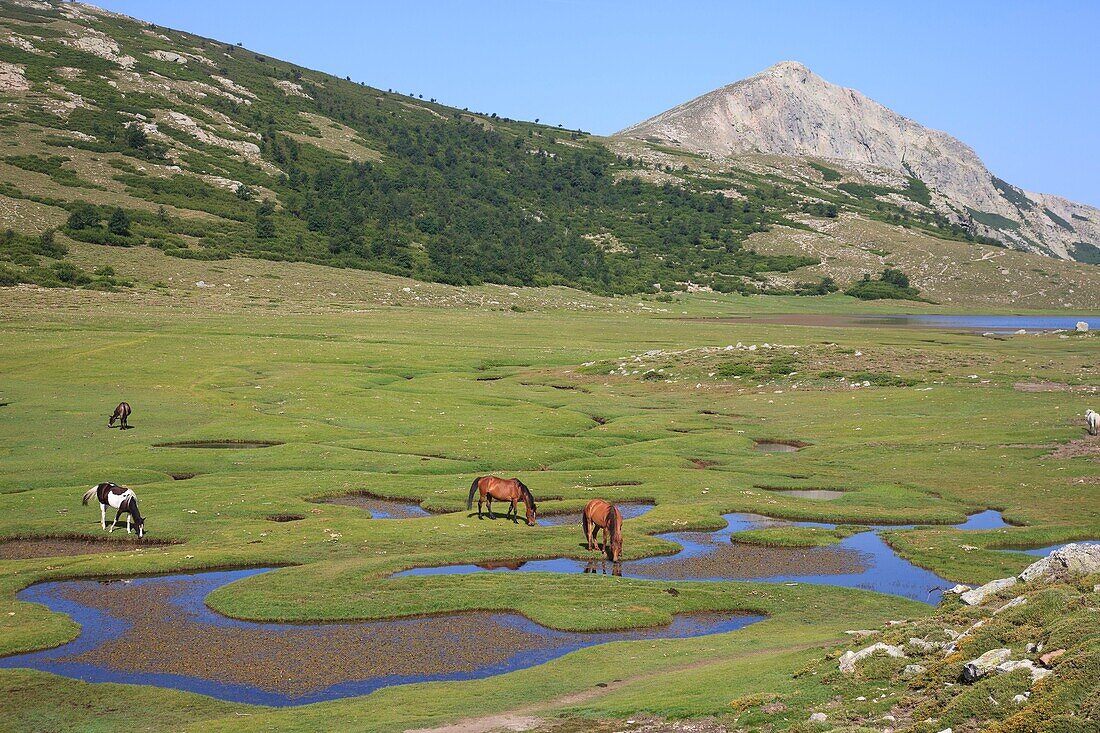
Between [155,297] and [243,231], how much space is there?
184 ft

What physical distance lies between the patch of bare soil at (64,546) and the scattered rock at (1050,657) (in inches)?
1057

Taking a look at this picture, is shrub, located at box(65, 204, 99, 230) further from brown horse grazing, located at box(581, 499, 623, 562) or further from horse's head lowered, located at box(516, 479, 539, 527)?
brown horse grazing, located at box(581, 499, 623, 562)

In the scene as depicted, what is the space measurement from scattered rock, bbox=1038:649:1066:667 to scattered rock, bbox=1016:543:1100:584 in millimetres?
4214

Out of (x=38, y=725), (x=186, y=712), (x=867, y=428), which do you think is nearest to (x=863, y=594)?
(x=186, y=712)

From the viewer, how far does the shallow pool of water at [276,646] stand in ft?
65.4

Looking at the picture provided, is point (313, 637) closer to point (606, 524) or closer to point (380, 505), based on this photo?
point (606, 524)

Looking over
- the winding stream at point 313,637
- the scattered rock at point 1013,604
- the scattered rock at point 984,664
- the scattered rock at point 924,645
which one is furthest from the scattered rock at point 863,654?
the winding stream at point 313,637

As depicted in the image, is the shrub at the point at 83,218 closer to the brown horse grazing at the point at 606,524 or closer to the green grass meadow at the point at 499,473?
the green grass meadow at the point at 499,473

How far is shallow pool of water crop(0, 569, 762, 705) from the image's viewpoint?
65.4 ft

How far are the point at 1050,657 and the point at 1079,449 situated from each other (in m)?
37.8

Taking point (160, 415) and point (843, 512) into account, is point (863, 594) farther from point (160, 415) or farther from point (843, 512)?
point (160, 415)

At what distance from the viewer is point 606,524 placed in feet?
97.7

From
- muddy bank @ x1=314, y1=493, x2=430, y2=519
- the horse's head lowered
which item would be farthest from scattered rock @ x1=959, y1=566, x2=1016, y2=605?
muddy bank @ x1=314, y1=493, x2=430, y2=519

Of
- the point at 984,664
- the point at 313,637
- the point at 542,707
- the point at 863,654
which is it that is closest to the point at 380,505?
the point at 313,637
